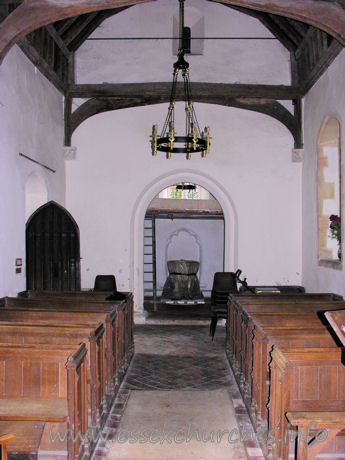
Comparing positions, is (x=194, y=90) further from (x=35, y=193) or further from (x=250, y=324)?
(x=250, y=324)

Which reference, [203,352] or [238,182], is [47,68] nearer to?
[238,182]

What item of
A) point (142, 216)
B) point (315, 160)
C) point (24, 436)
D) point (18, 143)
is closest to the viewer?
point (24, 436)

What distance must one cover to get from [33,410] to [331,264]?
235 inches

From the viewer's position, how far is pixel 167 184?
989 centimetres

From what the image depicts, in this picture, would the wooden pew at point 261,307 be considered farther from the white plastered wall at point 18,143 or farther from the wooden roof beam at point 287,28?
the wooden roof beam at point 287,28

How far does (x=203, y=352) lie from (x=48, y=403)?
4.03m

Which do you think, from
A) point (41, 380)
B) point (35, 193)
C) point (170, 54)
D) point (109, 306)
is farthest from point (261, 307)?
point (170, 54)

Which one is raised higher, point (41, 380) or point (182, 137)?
point (182, 137)

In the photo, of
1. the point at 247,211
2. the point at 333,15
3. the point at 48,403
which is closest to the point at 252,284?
the point at 247,211

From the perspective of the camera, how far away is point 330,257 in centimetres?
842

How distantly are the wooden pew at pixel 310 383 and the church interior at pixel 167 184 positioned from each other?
5 centimetres

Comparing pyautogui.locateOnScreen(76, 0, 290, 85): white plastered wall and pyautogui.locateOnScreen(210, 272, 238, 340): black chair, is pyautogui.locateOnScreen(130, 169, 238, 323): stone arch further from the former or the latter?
pyautogui.locateOnScreen(76, 0, 290, 85): white plastered wall

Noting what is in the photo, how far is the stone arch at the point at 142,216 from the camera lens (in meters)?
9.76

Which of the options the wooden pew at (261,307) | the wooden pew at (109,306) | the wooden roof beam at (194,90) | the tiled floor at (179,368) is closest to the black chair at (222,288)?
the tiled floor at (179,368)
